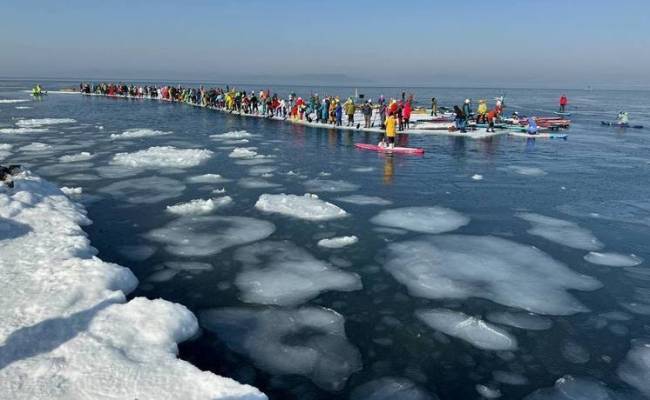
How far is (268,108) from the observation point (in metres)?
39.3

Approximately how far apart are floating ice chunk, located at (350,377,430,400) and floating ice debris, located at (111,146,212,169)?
15.0 meters

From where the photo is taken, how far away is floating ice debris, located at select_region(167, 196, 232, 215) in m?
12.7

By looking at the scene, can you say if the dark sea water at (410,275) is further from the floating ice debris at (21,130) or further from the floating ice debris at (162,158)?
the floating ice debris at (21,130)

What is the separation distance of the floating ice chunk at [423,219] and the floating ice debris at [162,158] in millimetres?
9669

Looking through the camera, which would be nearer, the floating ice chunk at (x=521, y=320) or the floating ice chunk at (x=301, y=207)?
the floating ice chunk at (x=521, y=320)

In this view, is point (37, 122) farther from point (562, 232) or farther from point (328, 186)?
point (562, 232)

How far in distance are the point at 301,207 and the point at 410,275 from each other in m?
4.63

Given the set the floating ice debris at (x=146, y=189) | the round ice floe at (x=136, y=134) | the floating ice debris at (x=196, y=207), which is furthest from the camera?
the round ice floe at (x=136, y=134)

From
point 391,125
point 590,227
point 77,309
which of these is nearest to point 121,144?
point 391,125

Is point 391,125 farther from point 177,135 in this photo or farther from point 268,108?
point 268,108

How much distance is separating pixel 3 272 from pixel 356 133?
23.9 metres

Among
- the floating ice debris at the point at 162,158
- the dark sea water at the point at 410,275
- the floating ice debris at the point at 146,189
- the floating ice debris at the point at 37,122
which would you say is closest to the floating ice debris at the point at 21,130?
the floating ice debris at the point at 37,122

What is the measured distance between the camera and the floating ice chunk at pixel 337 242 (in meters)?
10.4

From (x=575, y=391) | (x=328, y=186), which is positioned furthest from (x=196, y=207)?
(x=575, y=391)
